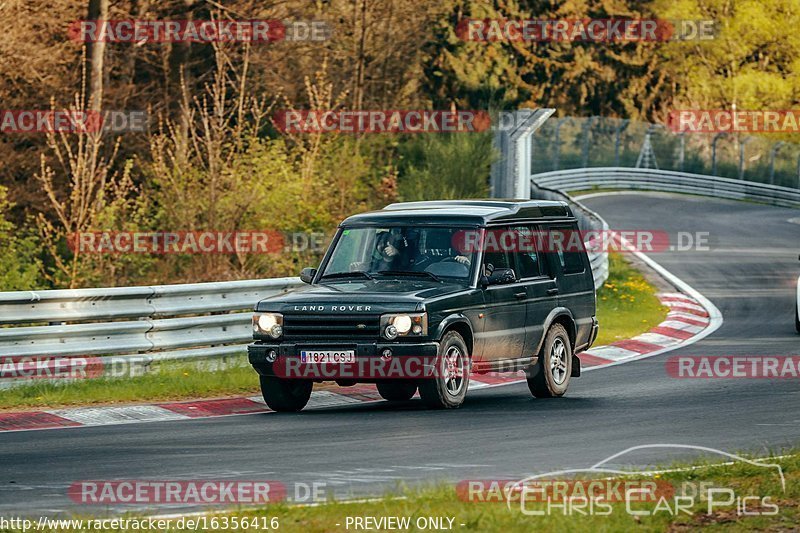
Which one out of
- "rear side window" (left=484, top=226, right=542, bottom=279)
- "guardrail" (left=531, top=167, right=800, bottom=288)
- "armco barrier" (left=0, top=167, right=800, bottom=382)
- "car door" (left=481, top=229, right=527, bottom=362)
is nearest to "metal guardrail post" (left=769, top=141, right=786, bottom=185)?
"guardrail" (left=531, top=167, right=800, bottom=288)

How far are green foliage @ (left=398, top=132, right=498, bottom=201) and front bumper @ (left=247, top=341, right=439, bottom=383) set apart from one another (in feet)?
51.7

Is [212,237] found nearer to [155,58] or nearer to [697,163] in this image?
[155,58]

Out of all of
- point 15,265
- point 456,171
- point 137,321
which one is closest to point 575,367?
point 137,321

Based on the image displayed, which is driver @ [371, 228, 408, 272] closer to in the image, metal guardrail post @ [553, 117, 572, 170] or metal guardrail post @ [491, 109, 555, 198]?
metal guardrail post @ [491, 109, 555, 198]

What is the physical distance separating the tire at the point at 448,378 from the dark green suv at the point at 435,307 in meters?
0.01

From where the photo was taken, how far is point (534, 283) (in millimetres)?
14906

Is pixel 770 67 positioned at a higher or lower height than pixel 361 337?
higher

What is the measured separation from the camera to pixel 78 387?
14867 millimetres

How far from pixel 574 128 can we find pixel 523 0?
40.7 ft

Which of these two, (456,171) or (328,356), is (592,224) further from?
(328,356)

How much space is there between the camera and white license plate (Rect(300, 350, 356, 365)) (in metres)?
13.2

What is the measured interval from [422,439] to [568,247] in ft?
15.4

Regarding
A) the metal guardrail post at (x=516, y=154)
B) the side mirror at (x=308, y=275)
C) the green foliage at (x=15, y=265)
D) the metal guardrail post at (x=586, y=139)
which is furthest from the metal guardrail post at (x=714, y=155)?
the side mirror at (x=308, y=275)

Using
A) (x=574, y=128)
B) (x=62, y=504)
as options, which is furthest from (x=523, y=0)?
(x=62, y=504)
